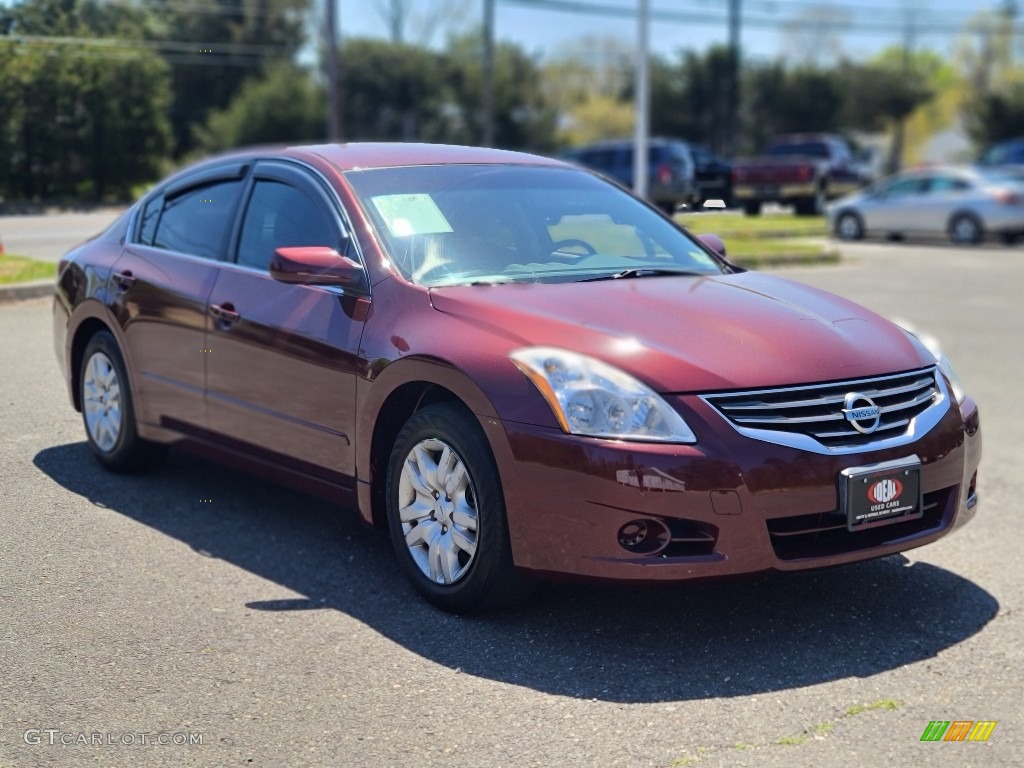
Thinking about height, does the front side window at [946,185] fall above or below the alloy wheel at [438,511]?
above

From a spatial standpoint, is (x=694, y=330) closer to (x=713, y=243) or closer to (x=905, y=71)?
(x=713, y=243)

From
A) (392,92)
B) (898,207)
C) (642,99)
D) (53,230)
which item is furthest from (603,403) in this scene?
(392,92)

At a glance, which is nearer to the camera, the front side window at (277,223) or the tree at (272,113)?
the front side window at (277,223)

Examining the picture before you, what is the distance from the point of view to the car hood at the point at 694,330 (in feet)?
13.4

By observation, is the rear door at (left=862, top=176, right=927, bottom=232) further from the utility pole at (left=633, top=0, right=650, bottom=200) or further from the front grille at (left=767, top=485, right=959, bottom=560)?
the front grille at (left=767, top=485, right=959, bottom=560)

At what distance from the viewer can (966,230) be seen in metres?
24.1

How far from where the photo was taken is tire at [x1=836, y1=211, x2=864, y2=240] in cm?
2552

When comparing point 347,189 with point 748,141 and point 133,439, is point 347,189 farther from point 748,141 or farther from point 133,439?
point 748,141

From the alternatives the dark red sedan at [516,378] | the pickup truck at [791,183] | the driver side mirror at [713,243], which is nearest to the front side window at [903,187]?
the pickup truck at [791,183]

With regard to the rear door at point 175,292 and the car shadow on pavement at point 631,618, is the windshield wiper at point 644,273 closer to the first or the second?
the car shadow on pavement at point 631,618

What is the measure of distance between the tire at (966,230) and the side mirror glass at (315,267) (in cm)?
2132

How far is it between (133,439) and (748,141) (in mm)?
60787

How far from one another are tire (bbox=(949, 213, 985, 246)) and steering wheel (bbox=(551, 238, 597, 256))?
67.2 feet

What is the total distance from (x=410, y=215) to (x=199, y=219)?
1326 millimetres
